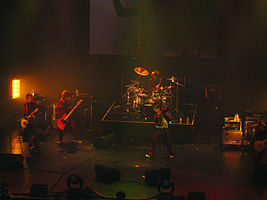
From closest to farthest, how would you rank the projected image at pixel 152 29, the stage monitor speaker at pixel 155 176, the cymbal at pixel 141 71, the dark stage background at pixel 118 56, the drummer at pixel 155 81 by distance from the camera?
the stage monitor speaker at pixel 155 176
the dark stage background at pixel 118 56
the projected image at pixel 152 29
the cymbal at pixel 141 71
the drummer at pixel 155 81

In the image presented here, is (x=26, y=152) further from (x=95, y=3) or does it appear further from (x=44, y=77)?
(x=95, y=3)

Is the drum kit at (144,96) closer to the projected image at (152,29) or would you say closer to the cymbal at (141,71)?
the cymbal at (141,71)

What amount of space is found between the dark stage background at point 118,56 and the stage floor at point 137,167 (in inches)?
128

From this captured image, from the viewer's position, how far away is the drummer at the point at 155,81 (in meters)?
15.3

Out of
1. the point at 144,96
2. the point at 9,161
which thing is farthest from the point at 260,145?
the point at 144,96

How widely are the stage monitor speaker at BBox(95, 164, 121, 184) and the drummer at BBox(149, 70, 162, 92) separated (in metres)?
6.66

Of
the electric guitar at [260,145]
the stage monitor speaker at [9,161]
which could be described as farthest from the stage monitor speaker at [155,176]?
the stage monitor speaker at [9,161]

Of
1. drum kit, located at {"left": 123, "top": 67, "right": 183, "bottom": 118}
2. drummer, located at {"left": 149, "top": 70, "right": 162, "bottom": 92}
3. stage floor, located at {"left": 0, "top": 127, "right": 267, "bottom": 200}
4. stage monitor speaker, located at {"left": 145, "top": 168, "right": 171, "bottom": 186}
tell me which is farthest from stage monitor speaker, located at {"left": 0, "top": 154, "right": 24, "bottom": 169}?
drummer, located at {"left": 149, "top": 70, "right": 162, "bottom": 92}

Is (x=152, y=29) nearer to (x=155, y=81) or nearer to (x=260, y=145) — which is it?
(x=155, y=81)

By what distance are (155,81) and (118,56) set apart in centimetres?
176

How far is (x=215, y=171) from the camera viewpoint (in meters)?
9.77

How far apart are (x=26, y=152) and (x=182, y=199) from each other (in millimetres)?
6283

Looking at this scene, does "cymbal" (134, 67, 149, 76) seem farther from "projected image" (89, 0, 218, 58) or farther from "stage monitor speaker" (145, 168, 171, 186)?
"stage monitor speaker" (145, 168, 171, 186)

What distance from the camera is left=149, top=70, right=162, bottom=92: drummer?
15.3m
